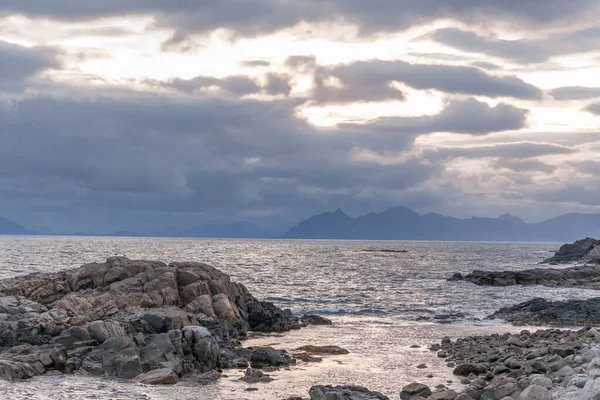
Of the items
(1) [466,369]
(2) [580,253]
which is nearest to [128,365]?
(1) [466,369]

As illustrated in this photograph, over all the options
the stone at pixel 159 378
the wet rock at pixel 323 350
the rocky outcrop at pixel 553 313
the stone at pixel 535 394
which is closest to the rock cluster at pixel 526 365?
the stone at pixel 535 394

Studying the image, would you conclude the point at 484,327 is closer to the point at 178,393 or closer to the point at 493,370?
the point at 493,370

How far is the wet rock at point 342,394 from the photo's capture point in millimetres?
23064

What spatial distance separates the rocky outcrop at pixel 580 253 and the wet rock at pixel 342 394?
125 meters

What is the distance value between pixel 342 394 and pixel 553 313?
36.6 meters

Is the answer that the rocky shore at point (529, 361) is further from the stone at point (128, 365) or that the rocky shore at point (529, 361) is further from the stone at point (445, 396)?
the stone at point (128, 365)

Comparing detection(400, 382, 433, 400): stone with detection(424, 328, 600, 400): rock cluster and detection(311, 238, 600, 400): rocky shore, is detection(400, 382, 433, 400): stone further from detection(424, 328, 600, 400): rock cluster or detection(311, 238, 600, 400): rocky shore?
detection(424, 328, 600, 400): rock cluster

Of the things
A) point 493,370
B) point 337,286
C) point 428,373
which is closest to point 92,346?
point 428,373

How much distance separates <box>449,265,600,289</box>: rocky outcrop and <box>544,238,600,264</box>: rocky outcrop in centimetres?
3996

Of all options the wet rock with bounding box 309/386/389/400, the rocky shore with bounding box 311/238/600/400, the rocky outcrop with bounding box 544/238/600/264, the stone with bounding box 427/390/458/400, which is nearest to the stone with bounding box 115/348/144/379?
the wet rock with bounding box 309/386/389/400

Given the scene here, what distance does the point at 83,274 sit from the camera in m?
48.8

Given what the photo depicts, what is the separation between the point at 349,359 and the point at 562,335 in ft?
46.7

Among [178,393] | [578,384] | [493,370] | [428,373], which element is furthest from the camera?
[428,373]

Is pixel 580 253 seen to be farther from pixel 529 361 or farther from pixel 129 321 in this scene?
pixel 129 321
